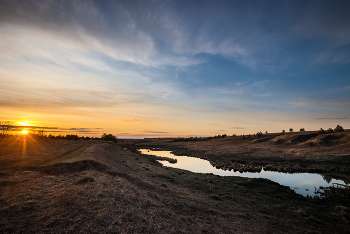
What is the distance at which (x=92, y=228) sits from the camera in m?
6.73

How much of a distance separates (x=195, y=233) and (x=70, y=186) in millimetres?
8186

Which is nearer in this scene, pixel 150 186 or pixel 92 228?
pixel 92 228

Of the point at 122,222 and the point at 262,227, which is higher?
the point at 122,222

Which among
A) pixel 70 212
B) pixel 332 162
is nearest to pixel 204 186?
pixel 70 212

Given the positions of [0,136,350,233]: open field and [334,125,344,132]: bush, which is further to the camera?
[334,125,344,132]: bush

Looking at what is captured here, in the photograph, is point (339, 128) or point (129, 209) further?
point (339, 128)

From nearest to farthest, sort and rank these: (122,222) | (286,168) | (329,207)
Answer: (122,222), (329,207), (286,168)

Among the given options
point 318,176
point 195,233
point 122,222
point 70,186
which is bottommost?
point 318,176

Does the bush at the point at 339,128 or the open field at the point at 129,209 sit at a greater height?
the bush at the point at 339,128

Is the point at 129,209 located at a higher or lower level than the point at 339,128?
lower

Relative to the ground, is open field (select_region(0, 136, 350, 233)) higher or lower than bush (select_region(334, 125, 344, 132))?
lower

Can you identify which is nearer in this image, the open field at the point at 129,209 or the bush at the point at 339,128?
the open field at the point at 129,209

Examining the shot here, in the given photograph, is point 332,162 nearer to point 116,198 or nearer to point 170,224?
point 170,224

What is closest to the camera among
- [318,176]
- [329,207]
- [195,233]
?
[195,233]
